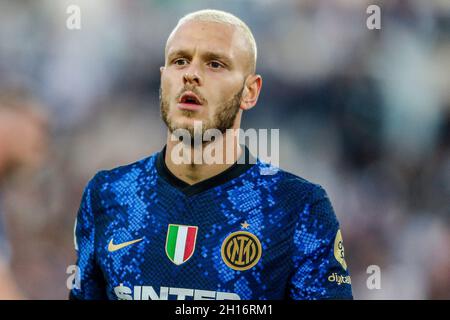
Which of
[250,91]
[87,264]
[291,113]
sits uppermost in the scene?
[291,113]

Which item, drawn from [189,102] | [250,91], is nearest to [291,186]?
[250,91]

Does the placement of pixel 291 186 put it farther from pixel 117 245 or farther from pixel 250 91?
pixel 117 245

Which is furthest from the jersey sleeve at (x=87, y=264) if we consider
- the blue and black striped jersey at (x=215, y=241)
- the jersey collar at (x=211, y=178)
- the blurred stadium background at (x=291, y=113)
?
A: the blurred stadium background at (x=291, y=113)

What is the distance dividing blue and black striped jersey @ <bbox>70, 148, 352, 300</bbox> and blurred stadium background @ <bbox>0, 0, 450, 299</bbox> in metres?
A: 2.02

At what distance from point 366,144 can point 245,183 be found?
2.50m

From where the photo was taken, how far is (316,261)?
2.64 metres

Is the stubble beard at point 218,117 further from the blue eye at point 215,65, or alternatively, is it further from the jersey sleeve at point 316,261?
the jersey sleeve at point 316,261

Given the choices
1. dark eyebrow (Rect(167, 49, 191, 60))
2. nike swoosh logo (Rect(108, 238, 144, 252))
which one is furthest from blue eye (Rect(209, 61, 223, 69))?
nike swoosh logo (Rect(108, 238, 144, 252))

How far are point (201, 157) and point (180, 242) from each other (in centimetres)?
39

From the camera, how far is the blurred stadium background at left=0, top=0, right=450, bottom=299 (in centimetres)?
486

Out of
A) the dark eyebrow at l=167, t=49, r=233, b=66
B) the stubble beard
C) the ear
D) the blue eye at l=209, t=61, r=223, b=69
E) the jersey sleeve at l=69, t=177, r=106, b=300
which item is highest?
the dark eyebrow at l=167, t=49, r=233, b=66

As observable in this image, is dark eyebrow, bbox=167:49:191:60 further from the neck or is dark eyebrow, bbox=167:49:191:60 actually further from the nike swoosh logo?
the nike swoosh logo

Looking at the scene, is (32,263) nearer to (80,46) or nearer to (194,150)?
(80,46)

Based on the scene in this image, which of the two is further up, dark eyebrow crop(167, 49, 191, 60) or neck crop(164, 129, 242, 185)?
dark eyebrow crop(167, 49, 191, 60)
